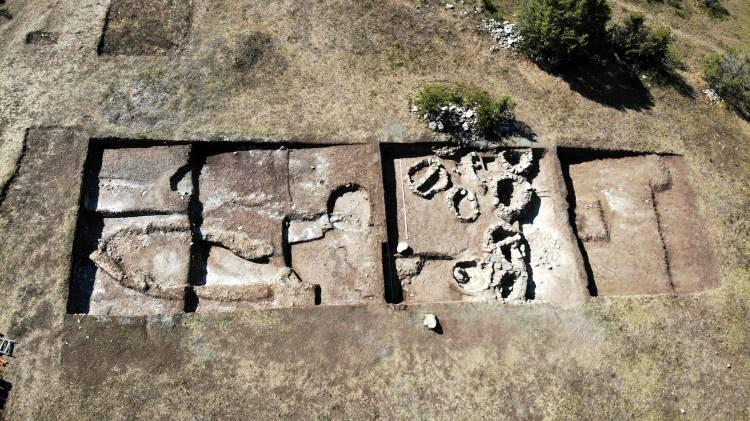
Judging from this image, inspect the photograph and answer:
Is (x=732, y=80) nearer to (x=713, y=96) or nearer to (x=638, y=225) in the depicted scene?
(x=713, y=96)

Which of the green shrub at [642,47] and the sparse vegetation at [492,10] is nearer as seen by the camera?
the green shrub at [642,47]

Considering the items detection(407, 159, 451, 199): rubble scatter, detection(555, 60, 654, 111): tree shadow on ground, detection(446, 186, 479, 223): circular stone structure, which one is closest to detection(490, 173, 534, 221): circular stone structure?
detection(446, 186, 479, 223): circular stone structure

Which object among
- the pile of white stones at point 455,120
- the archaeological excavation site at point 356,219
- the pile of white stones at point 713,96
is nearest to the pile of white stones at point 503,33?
the archaeological excavation site at point 356,219

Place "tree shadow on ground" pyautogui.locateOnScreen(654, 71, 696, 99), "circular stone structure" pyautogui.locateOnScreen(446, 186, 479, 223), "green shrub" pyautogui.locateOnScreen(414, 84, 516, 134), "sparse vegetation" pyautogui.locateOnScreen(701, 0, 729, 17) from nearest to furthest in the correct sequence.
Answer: "circular stone structure" pyautogui.locateOnScreen(446, 186, 479, 223) < "green shrub" pyautogui.locateOnScreen(414, 84, 516, 134) < "tree shadow on ground" pyautogui.locateOnScreen(654, 71, 696, 99) < "sparse vegetation" pyautogui.locateOnScreen(701, 0, 729, 17)

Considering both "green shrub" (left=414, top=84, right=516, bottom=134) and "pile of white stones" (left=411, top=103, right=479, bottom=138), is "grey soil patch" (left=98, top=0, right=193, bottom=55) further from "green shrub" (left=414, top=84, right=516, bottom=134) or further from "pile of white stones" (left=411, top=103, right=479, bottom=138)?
"pile of white stones" (left=411, top=103, right=479, bottom=138)

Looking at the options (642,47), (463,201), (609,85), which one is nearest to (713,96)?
(642,47)

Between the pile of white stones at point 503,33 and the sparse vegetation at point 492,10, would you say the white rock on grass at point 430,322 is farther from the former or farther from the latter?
the sparse vegetation at point 492,10
